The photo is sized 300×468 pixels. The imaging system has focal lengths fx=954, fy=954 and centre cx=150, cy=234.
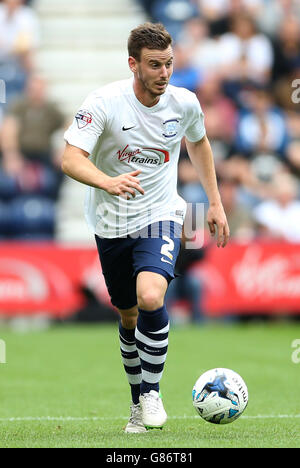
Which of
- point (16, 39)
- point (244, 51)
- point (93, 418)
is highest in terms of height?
point (16, 39)

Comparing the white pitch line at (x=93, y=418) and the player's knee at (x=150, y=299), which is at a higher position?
the player's knee at (x=150, y=299)

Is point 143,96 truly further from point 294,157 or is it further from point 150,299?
point 294,157

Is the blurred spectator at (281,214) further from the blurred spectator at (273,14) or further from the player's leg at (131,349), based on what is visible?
the player's leg at (131,349)

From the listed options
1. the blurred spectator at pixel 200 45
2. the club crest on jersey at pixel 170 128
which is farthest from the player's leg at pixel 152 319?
the blurred spectator at pixel 200 45

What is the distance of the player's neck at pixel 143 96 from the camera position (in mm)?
6379

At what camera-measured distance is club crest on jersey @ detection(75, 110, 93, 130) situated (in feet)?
20.1

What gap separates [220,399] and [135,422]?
60cm

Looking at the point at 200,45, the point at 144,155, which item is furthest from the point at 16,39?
the point at 144,155

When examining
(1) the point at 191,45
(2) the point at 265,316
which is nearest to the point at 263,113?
(1) the point at 191,45

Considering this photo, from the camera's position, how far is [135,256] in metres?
6.32

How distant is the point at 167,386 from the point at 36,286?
5953 millimetres

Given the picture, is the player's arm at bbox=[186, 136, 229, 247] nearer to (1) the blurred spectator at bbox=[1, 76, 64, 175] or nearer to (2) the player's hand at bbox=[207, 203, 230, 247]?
(2) the player's hand at bbox=[207, 203, 230, 247]

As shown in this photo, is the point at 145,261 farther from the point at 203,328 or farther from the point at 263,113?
the point at 263,113

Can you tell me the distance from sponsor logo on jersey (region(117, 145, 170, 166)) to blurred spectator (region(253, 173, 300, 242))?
8836mm
